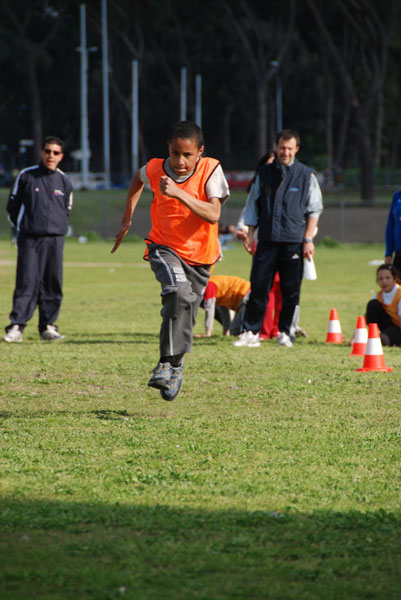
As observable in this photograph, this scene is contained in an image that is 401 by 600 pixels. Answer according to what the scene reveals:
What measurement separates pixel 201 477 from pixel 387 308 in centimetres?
626

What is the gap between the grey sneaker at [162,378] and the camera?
6.39 metres

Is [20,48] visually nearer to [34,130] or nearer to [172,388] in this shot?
[34,130]

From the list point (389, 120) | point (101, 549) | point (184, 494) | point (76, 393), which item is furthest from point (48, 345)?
point (389, 120)

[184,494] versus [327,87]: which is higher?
[327,87]

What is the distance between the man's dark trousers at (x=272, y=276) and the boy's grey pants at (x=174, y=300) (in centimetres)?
365

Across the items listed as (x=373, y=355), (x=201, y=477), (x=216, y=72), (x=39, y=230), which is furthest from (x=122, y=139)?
(x=201, y=477)

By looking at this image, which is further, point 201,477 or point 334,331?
point 334,331

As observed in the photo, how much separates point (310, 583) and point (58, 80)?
68.2 m

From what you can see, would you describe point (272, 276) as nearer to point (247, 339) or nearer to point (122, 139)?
point (247, 339)

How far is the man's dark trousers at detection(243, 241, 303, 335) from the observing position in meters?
10.2

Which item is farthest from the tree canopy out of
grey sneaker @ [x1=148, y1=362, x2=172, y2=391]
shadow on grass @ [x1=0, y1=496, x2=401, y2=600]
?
shadow on grass @ [x1=0, y1=496, x2=401, y2=600]

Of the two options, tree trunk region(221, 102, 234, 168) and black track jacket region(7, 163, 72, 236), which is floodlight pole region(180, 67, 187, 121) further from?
black track jacket region(7, 163, 72, 236)

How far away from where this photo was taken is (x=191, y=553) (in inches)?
154

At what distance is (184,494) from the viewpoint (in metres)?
4.73
